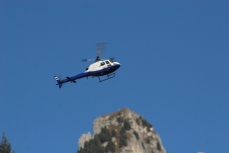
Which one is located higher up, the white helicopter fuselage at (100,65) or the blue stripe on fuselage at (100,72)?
the white helicopter fuselage at (100,65)

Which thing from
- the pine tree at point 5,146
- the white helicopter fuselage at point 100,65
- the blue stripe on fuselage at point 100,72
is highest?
the white helicopter fuselage at point 100,65

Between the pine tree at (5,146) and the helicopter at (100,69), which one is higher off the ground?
the helicopter at (100,69)

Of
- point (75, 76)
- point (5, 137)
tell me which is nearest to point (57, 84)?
point (75, 76)

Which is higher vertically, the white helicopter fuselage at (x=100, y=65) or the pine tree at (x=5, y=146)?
the white helicopter fuselage at (x=100, y=65)

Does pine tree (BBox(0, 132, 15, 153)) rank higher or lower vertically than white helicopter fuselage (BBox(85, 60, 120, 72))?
lower

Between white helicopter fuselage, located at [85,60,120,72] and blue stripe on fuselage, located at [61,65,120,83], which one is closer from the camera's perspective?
blue stripe on fuselage, located at [61,65,120,83]

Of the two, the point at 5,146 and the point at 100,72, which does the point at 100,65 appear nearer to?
the point at 100,72

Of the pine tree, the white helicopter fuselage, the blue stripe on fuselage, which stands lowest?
the pine tree

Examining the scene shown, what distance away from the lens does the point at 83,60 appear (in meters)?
77.2

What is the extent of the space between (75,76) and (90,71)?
2.79 metres

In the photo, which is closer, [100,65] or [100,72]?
[100,72]

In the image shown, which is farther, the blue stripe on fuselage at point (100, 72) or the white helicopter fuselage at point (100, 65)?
the white helicopter fuselage at point (100, 65)

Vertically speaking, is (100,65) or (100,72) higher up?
(100,65)

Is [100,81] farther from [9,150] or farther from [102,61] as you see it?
[9,150]
